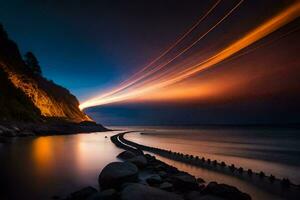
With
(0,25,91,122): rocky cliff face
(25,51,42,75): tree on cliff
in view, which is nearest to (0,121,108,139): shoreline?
(0,25,91,122): rocky cliff face

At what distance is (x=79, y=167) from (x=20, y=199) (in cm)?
948

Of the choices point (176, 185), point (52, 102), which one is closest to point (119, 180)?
point (176, 185)

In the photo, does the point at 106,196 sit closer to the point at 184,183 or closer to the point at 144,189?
the point at 144,189

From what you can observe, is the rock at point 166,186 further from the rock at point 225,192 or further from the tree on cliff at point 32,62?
the tree on cliff at point 32,62

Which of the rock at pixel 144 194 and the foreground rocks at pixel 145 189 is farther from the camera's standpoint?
the foreground rocks at pixel 145 189

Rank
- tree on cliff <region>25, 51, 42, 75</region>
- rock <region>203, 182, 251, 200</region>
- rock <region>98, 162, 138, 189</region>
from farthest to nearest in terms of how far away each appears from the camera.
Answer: tree on cliff <region>25, 51, 42, 75</region> → rock <region>98, 162, 138, 189</region> → rock <region>203, 182, 251, 200</region>

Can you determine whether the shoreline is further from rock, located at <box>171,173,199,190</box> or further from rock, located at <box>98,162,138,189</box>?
rock, located at <box>171,173,199,190</box>

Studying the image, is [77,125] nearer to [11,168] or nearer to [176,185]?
[11,168]

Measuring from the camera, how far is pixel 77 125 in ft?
281

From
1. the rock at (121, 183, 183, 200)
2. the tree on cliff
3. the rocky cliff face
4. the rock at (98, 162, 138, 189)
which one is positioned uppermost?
the tree on cliff

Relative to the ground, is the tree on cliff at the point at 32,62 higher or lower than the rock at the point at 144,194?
higher

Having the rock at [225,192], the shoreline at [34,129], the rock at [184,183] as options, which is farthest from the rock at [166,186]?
the shoreline at [34,129]

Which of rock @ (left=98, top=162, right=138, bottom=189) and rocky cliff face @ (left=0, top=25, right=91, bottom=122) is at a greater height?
rocky cliff face @ (left=0, top=25, right=91, bottom=122)

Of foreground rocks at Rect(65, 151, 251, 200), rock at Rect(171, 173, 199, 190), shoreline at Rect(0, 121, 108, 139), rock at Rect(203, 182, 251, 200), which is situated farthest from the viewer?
shoreline at Rect(0, 121, 108, 139)
